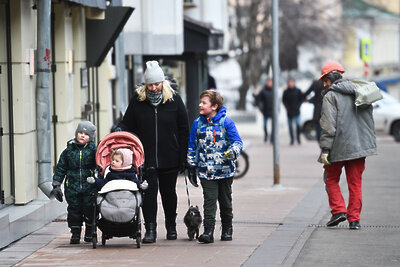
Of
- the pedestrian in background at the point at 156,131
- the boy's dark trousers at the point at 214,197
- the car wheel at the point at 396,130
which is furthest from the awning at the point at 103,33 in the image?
the car wheel at the point at 396,130

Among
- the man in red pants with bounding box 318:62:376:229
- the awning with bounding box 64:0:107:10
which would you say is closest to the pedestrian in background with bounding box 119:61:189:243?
the man in red pants with bounding box 318:62:376:229

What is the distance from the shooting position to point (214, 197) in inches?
434

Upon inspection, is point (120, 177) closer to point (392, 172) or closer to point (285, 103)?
point (392, 172)

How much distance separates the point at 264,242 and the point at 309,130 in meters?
21.1

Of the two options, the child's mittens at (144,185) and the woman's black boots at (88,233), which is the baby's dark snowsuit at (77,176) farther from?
the child's mittens at (144,185)

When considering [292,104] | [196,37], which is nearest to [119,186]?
[196,37]

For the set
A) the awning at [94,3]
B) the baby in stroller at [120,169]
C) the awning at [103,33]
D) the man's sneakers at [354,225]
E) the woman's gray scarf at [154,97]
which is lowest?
the man's sneakers at [354,225]

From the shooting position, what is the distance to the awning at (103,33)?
1599 centimetres

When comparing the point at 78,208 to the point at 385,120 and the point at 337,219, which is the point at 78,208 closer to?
the point at 337,219

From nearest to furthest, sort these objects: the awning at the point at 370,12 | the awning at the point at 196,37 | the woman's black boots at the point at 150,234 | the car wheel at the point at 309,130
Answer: the woman's black boots at the point at 150,234
the awning at the point at 196,37
the car wheel at the point at 309,130
the awning at the point at 370,12

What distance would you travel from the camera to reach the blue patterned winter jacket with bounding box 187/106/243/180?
432 inches

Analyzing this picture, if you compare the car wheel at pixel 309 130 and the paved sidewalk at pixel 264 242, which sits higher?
the paved sidewalk at pixel 264 242

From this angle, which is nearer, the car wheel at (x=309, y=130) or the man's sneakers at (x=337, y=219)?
the man's sneakers at (x=337, y=219)

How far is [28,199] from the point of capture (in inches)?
494
